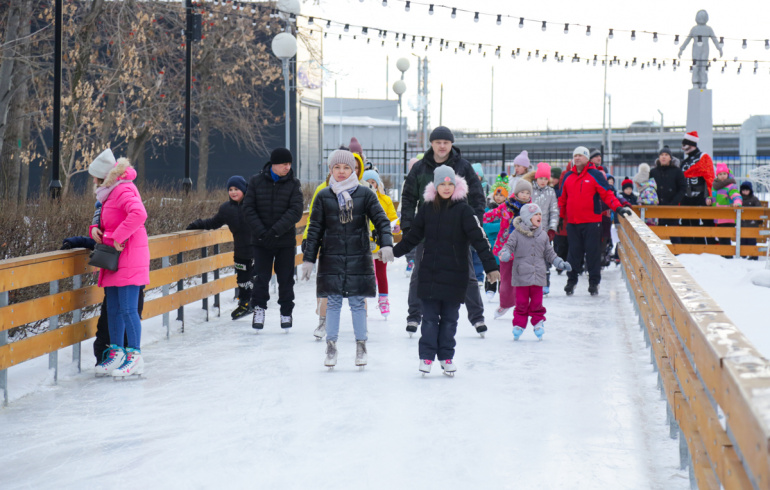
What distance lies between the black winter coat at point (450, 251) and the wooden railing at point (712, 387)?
4.67 feet

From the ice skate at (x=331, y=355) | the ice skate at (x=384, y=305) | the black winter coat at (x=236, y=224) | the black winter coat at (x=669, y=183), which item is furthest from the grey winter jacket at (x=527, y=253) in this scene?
the black winter coat at (x=669, y=183)

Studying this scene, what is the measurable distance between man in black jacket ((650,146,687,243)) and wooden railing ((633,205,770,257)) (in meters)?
0.27

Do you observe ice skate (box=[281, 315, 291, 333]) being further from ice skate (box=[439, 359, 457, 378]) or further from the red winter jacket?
the red winter jacket

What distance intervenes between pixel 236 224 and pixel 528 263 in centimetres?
310

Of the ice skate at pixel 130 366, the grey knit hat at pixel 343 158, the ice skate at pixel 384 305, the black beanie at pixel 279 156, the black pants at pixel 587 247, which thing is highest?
the black beanie at pixel 279 156

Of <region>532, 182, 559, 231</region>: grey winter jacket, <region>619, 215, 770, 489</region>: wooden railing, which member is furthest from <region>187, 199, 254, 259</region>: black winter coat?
<region>619, 215, 770, 489</region>: wooden railing

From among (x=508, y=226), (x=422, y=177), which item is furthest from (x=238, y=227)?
(x=508, y=226)

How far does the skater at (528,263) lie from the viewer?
26.6 ft

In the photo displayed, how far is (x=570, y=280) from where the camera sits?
37.3ft

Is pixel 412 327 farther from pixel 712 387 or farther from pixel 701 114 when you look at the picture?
pixel 701 114

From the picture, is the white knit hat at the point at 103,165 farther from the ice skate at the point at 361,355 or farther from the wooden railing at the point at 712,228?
the wooden railing at the point at 712,228

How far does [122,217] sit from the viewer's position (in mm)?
6387

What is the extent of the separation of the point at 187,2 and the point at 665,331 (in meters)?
10.9

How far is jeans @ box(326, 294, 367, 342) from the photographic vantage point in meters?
6.68
